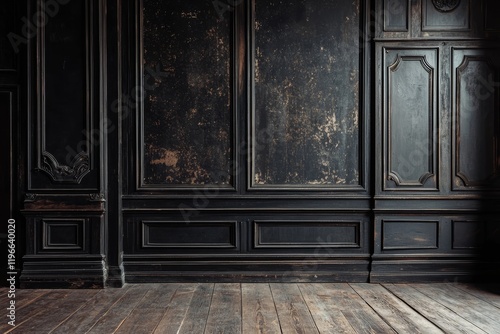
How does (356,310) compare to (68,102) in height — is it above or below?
below

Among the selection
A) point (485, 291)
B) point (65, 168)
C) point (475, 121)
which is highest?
point (475, 121)

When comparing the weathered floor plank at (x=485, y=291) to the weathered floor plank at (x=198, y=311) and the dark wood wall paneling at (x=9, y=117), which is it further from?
the dark wood wall paneling at (x=9, y=117)

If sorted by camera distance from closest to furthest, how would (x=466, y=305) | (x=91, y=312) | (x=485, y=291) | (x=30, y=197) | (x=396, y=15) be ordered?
(x=91, y=312), (x=466, y=305), (x=485, y=291), (x=30, y=197), (x=396, y=15)

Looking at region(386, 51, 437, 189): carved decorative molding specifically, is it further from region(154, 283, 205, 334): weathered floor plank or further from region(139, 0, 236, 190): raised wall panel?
region(154, 283, 205, 334): weathered floor plank

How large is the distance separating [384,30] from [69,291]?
3.61 m

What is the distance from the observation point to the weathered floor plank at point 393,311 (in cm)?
346

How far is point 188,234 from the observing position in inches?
193

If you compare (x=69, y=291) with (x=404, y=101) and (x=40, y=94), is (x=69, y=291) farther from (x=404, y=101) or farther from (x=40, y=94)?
(x=404, y=101)

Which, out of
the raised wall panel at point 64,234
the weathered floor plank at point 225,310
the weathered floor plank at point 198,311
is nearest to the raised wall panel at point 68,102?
the raised wall panel at point 64,234

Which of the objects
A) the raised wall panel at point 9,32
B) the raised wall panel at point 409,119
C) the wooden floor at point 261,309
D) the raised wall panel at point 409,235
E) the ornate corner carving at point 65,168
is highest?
the raised wall panel at point 9,32

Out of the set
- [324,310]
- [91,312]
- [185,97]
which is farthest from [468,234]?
[91,312]

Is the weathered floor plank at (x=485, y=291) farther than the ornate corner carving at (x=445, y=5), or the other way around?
the ornate corner carving at (x=445, y=5)

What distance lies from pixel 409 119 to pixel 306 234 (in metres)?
1.42

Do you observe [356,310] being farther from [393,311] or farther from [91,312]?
[91,312]
